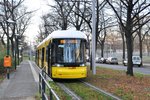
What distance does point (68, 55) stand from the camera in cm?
2086

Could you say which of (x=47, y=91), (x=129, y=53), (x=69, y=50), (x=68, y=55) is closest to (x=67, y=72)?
(x=68, y=55)

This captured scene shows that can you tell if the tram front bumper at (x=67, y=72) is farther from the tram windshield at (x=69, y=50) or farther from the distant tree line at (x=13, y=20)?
the distant tree line at (x=13, y=20)

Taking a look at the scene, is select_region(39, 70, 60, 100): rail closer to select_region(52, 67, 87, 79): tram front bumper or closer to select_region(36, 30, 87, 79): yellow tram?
select_region(52, 67, 87, 79): tram front bumper

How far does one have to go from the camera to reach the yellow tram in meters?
20.6

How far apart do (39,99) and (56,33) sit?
31.9 feet

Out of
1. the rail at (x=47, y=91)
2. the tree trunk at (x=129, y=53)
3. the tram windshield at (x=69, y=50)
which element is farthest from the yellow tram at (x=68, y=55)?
the rail at (x=47, y=91)

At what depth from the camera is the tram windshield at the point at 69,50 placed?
68.3ft

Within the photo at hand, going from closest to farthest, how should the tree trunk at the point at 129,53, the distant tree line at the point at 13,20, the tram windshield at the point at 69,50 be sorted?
the tram windshield at the point at 69,50 < the tree trunk at the point at 129,53 < the distant tree line at the point at 13,20

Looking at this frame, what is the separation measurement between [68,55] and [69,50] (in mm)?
326

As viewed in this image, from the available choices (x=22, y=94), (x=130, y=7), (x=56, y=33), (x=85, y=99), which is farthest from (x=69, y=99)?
(x=130, y=7)

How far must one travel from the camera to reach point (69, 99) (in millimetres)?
13242

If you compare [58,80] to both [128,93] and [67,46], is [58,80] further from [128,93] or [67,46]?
[128,93]

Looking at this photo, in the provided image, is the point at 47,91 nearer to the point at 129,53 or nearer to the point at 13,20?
the point at 129,53

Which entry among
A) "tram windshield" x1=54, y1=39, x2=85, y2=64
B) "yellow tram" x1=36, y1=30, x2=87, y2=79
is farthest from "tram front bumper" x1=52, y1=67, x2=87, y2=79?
"tram windshield" x1=54, y1=39, x2=85, y2=64
